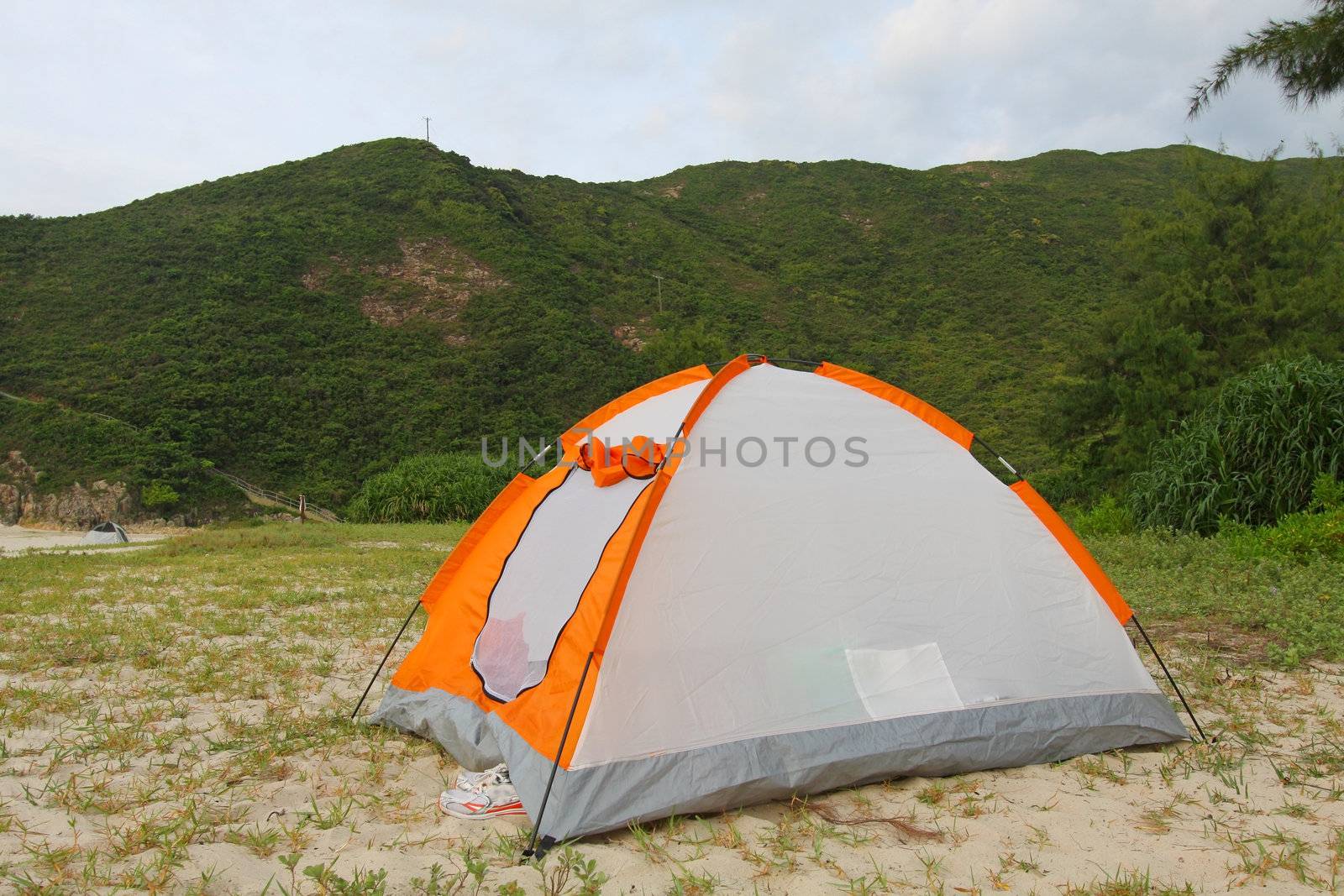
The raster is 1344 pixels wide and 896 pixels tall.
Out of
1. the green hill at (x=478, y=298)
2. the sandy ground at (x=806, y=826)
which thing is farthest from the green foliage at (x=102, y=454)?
the sandy ground at (x=806, y=826)

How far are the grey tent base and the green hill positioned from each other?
12.6 m

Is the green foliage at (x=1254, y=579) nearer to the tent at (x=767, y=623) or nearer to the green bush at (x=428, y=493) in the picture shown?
the tent at (x=767, y=623)

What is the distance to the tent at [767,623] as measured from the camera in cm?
260

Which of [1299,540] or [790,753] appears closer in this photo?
[790,753]

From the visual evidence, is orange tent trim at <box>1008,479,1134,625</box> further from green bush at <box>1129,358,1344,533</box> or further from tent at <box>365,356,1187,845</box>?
green bush at <box>1129,358,1344,533</box>

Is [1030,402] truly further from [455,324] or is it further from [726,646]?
[726,646]

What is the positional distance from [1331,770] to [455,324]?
79.9 feet

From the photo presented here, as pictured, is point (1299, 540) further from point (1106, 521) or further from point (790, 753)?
point (790, 753)

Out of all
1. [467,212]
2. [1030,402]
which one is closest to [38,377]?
[467,212]

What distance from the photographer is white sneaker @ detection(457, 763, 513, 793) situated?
267cm

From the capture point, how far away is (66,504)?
53.9 feet

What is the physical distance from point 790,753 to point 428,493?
14.1 m

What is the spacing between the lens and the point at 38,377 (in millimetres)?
19562

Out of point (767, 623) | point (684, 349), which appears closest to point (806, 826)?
point (767, 623)
